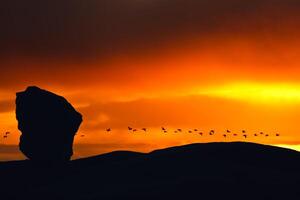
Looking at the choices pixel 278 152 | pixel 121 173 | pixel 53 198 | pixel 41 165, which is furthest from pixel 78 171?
pixel 278 152

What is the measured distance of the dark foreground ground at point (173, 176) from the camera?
254 feet

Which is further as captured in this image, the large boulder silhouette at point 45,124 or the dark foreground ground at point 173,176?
the large boulder silhouette at point 45,124

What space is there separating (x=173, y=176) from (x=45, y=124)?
25.6 metres

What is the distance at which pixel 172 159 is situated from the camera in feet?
320

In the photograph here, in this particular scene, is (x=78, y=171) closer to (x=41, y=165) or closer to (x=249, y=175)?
(x=41, y=165)

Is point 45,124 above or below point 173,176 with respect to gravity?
above

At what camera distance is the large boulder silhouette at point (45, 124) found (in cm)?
10388

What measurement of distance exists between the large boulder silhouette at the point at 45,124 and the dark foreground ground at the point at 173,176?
3210 mm

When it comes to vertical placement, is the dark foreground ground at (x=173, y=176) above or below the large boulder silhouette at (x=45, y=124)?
below

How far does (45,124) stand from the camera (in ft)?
344

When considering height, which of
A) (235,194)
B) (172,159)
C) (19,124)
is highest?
(19,124)

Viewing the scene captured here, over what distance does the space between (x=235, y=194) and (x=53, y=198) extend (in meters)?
21.4

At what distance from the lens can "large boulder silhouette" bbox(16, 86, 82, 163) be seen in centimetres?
10388

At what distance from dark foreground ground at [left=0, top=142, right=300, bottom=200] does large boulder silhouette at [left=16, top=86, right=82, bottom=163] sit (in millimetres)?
3210
